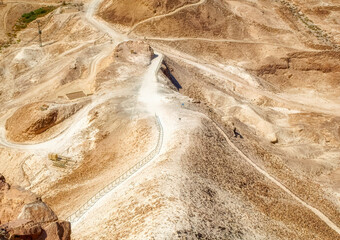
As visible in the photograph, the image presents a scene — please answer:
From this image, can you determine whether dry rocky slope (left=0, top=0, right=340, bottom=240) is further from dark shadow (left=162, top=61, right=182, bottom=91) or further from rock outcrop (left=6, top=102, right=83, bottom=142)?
dark shadow (left=162, top=61, right=182, bottom=91)

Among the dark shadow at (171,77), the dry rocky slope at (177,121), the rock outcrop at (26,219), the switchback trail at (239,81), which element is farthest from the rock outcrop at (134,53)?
the rock outcrop at (26,219)

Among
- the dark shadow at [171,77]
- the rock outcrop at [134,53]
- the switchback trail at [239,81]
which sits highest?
the rock outcrop at [134,53]

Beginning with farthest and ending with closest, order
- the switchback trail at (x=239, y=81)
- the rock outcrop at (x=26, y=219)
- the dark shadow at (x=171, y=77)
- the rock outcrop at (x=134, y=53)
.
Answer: the switchback trail at (x=239, y=81) < the rock outcrop at (x=134, y=53) < the dark shadow at (x=171, y=77) < the rock outcrop at (x=26, y=219)

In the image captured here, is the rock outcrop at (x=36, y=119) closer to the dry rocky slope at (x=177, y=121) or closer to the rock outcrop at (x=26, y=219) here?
the dry rocky slope at (x=177, y=121)

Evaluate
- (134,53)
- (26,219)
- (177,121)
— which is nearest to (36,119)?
(177,121)

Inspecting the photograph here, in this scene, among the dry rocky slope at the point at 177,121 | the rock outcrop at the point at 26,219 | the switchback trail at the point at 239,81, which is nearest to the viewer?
the rock outcrop at the point at 26,219

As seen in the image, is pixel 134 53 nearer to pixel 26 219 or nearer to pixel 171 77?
pixel 171 77
